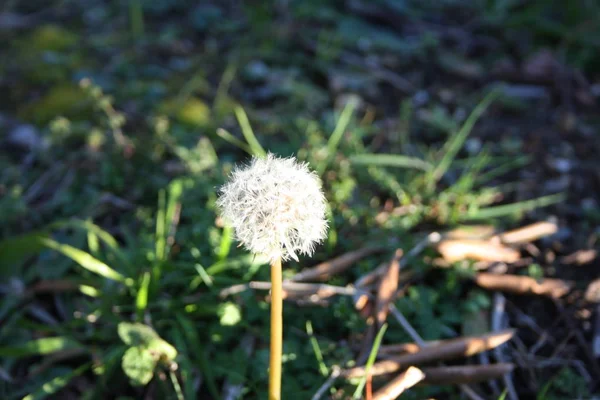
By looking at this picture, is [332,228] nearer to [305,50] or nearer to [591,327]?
[591,327]

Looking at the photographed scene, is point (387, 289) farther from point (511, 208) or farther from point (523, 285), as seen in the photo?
point (511, 208)

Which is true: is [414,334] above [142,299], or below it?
below

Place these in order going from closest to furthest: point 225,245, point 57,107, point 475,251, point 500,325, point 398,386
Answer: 1. point 398,386
2. point 225,245
3. point 500,325
4. point 475,251
5. point 57,107

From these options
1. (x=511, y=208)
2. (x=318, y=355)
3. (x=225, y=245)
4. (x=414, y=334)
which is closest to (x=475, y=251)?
(x=511, y=208)

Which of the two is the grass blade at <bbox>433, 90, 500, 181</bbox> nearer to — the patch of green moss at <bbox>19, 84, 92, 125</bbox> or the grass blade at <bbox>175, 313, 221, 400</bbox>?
the grass blade at <bbox>175, 313, 221, 400</bbox>

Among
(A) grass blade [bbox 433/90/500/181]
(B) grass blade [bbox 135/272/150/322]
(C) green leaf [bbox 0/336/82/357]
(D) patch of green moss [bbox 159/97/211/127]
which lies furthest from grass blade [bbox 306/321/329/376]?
(D) patch of green moss [bbox 159/97/211/127]
